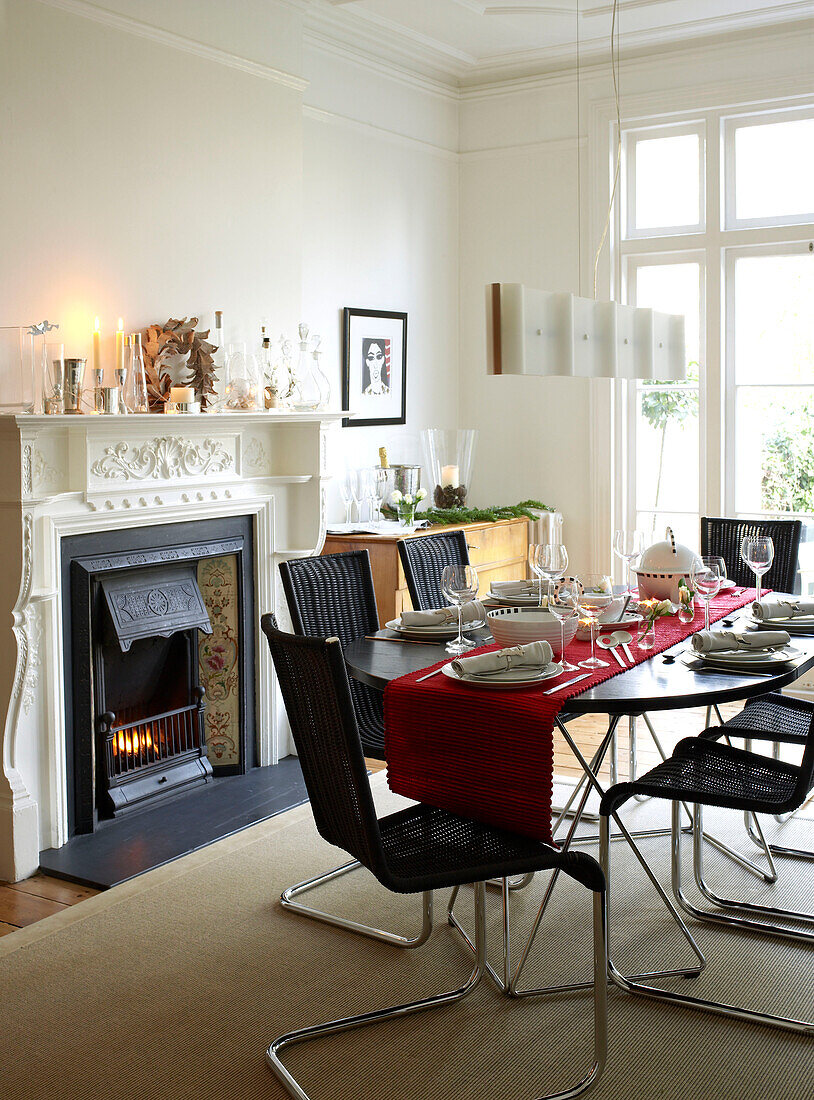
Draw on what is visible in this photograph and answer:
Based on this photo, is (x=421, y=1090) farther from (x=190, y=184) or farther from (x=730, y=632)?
(x=190, y=184)

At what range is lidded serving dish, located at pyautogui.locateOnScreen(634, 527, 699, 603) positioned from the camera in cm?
362

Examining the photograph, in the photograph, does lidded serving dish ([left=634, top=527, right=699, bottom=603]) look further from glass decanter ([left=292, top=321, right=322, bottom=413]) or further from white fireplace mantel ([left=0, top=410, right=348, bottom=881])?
glass decanter ([left=292, top=321, right=322, bottom=413])

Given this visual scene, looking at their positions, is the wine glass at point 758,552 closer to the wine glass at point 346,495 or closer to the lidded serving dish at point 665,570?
the lidded serving dish at point 665,570

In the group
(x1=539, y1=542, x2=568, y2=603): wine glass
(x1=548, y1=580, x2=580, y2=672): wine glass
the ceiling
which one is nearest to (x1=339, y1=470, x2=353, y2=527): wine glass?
the ceiling

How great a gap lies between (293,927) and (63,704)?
3.90ft

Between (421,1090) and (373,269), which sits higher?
(373,269)

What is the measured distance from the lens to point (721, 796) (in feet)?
8.91

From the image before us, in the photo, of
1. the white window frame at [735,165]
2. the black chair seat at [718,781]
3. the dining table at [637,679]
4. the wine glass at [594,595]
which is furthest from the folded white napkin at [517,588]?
the white window frame at [735,165]

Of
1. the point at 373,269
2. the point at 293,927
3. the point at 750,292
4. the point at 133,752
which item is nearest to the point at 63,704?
the point at 133,752

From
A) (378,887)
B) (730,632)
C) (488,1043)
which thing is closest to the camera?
(488,1043)

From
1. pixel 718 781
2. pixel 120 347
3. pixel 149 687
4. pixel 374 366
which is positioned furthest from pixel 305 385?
pixel 718 781

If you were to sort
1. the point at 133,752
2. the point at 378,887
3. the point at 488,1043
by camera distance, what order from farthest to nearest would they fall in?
the point at 133,752 < the point at 378,887 < the point at 488,1043

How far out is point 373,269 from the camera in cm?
577

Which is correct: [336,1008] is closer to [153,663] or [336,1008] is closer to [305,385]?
[153,663]
